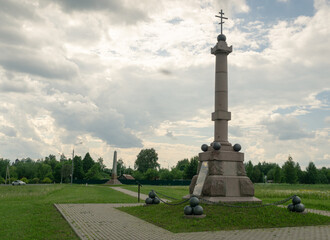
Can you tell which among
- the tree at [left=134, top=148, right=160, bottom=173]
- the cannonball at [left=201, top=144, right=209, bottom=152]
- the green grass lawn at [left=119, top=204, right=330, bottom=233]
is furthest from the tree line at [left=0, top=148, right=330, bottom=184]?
the green grass lawn at [left=119, top=204, right=330, bottom=233]

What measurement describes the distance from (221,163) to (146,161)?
88347 millimetres

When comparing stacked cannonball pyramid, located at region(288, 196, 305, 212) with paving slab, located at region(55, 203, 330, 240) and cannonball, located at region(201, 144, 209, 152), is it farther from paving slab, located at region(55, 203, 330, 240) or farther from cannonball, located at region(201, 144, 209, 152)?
cannonball, located at region(201, 144, 209, 152)

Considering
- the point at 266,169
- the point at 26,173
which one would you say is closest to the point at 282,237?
the point at 26,173

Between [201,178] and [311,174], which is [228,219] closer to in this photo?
[201,178]

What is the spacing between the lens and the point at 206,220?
12180 mm

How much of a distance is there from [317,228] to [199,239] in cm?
511

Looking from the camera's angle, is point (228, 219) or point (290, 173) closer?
point (228, 219)

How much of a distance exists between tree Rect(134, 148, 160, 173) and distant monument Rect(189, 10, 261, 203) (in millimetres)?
86466

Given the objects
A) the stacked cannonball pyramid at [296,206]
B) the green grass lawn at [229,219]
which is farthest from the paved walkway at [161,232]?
the stacked cannonball pyramid at [296,206]

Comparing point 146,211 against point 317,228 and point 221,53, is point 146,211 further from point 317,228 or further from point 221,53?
point 221,53

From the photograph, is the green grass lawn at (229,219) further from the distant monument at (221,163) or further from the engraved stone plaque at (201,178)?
the engraved stone plaque at (201,178)

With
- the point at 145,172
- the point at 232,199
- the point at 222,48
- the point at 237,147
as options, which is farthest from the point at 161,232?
the point at 145,172

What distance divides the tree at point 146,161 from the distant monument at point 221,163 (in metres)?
86.5

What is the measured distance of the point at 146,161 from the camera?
10312cm
